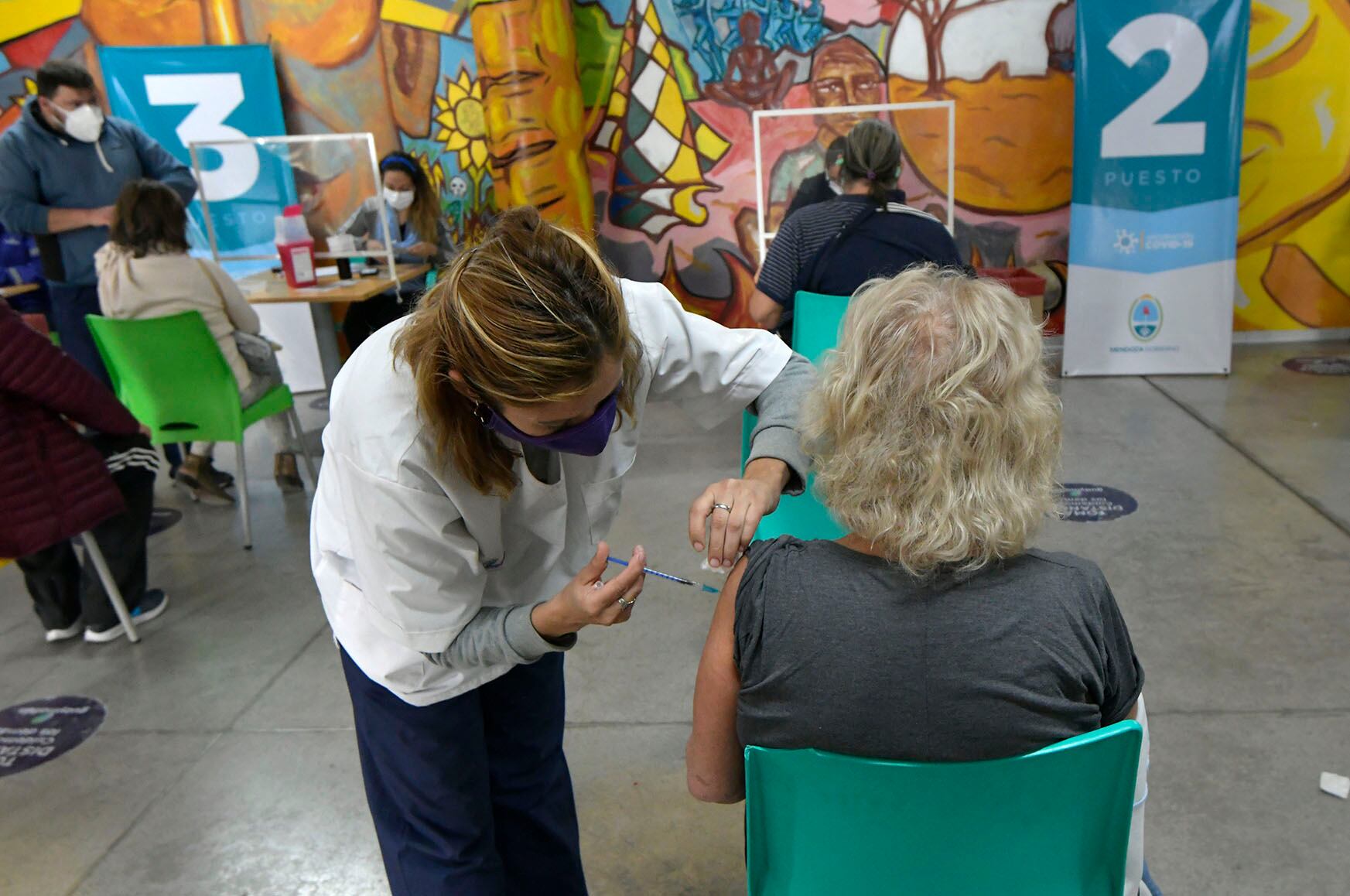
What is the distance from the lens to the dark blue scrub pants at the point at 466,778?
1353 mm

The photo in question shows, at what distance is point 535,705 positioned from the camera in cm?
151

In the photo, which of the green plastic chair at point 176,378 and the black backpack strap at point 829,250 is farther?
the green plastic chair at point 176,378

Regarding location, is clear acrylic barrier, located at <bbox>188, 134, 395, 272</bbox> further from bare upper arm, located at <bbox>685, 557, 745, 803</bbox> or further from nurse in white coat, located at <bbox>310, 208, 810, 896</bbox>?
bare upper arm, located at <bbox>685, 557, 745, 803</bbox>

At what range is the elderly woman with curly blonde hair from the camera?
98cm

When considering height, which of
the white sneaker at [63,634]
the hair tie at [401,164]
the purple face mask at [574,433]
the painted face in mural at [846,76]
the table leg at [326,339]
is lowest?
the white sneaker at [63,634]

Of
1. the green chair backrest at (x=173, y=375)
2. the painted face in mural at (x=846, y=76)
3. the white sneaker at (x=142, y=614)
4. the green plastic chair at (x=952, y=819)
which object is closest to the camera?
the green plastic chair at (x=952, y=819)

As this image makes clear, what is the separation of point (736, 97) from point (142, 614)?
406 cm

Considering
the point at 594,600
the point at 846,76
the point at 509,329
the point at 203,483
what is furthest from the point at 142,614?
the point at 846,76

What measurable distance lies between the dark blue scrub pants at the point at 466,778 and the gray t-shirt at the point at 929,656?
0.52 metres

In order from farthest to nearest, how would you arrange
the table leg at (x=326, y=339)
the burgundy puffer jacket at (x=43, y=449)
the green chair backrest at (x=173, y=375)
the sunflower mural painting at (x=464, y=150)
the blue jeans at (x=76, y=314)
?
the sunflower mural painting at (x=464, y=150) → the table leg at (x=326, y=339) → the blue jeans at (x=76, y=314) → the green chair backrest at (x=173, y=375) → the burgundy puffer jacket at (x=43, y=449)

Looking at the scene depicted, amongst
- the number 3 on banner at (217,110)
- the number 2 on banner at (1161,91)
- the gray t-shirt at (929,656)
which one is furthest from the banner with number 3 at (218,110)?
the gray t-shirt at (929,656)

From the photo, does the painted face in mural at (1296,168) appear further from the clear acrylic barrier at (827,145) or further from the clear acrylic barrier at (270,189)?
the clear acrylic barrier at (270,189)

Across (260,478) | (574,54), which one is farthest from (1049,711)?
(574,54)

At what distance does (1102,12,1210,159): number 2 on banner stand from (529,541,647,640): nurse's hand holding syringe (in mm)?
4691
